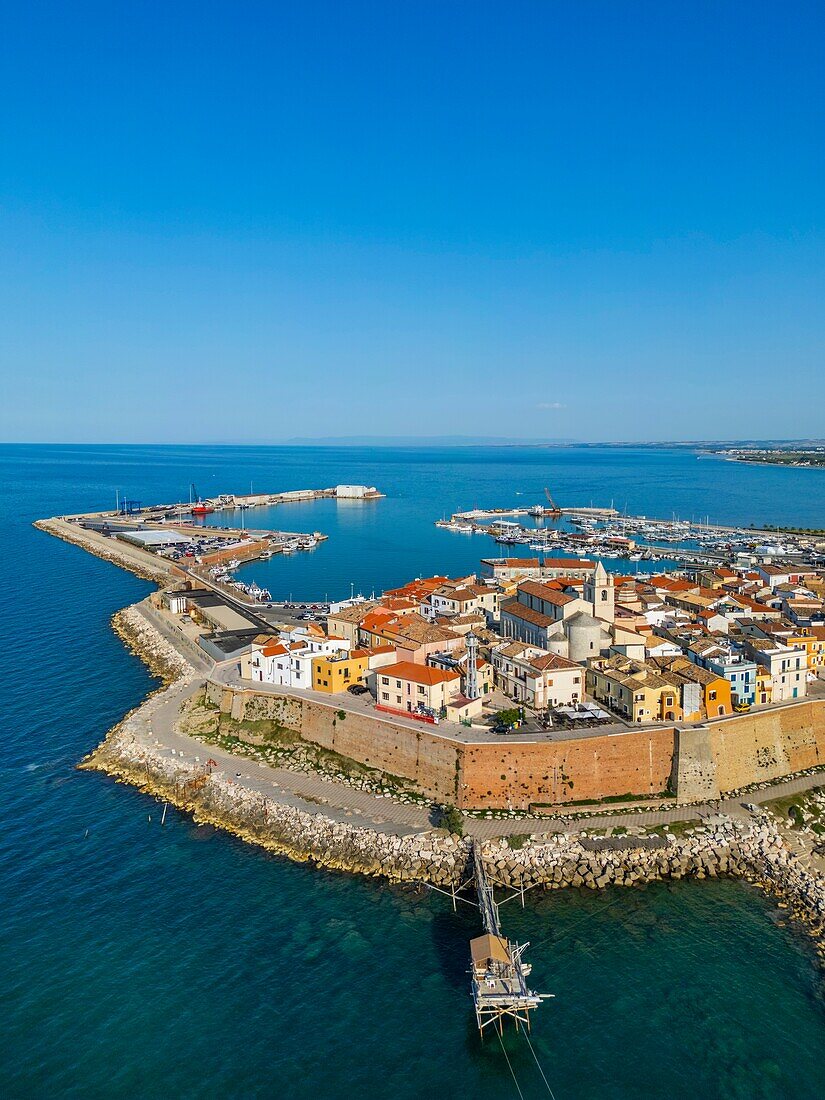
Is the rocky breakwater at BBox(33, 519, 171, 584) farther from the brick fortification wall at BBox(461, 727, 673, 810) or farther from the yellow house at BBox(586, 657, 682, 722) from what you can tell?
the yellow house at BBox(586, 657, 682, 722)

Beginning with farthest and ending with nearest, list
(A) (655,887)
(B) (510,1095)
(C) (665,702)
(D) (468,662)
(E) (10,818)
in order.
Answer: (D) (468,662), (C) (665,702), (E) (10,818), (A) (655,887), (B) (510,1095)

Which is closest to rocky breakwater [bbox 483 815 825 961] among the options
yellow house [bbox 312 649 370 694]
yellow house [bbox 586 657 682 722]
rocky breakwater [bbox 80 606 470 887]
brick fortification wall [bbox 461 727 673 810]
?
rocky breakwater [bbox 80 606 470 887]

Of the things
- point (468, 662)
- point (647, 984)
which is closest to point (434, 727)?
point (468, 662)

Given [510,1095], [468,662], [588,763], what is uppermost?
[468,662]

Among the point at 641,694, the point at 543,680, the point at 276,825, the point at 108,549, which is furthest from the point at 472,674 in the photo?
the point at 108,549

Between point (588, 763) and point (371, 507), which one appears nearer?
point (588, 763)

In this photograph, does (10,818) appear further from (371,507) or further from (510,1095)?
(371,507)

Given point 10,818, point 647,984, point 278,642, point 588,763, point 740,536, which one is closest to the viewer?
point 647,984
